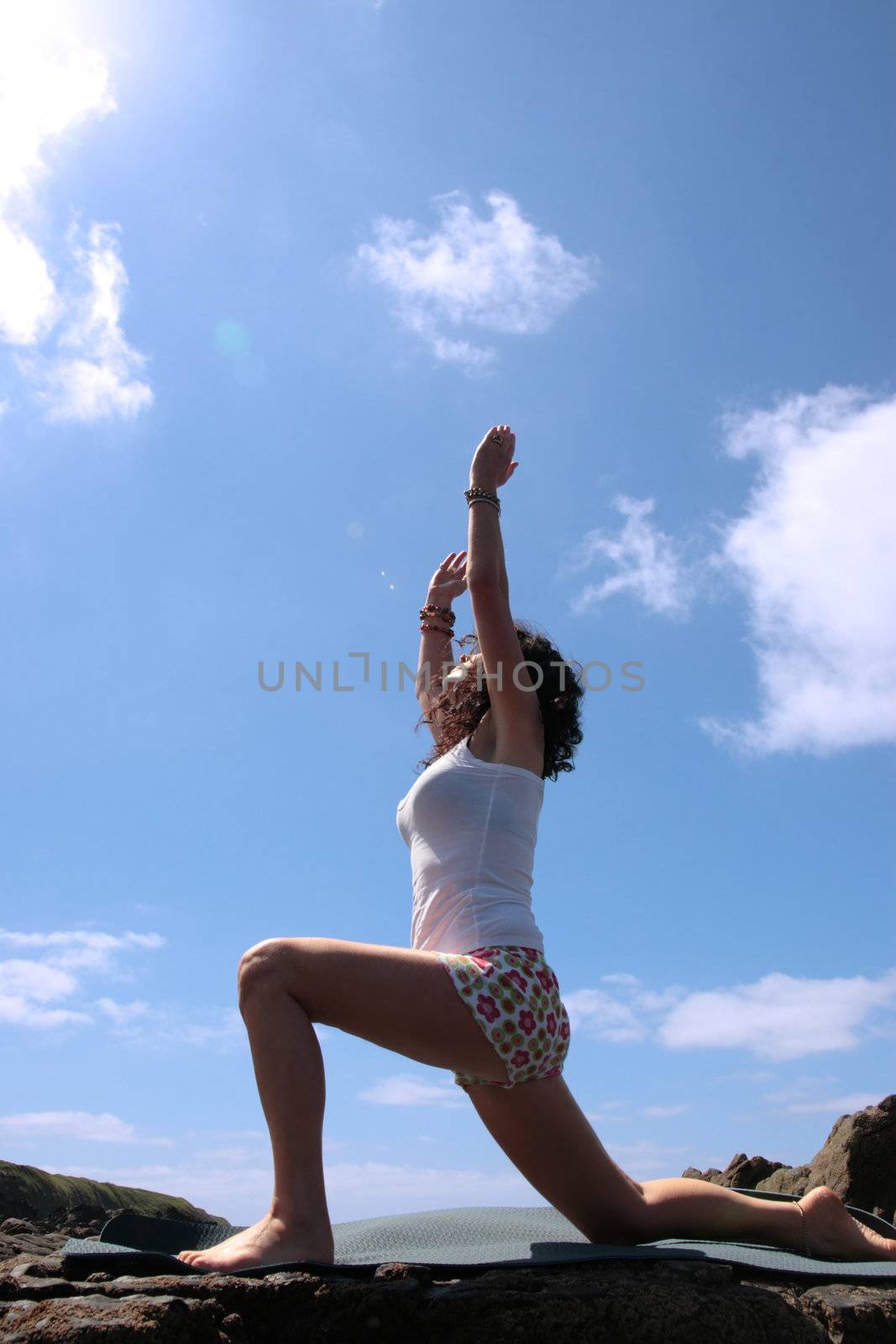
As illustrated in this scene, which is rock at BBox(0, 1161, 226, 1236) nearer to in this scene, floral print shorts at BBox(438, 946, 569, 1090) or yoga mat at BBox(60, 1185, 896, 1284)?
yoga mat at BBox(60, 1185, 896, 1284)

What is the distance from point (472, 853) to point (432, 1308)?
1384 mm

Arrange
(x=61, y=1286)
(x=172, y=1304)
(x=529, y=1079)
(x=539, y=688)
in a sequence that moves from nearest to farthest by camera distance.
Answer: (x=172, y=1304), (x=61, y=1286), (x=529, y=1079), (x=539, y=688)

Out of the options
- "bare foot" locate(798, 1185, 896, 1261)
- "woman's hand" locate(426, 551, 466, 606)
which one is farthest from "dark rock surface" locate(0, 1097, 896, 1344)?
"woman's hand" locate(426, 551, 466, 606)

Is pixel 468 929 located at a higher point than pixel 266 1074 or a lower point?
higher

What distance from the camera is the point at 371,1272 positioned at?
2.99m

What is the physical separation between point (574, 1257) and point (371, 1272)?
0.66 metres

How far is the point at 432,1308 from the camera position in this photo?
286 centimetres

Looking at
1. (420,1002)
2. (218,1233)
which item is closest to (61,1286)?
A: (218,1233)

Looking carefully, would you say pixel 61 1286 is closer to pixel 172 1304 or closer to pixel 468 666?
pixel 172 1304

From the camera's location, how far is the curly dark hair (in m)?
4.29

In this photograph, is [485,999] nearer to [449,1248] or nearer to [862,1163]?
[449,1248]

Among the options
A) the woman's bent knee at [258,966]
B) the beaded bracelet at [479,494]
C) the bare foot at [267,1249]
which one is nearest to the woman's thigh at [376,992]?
the woman's bent knee at [258,966]

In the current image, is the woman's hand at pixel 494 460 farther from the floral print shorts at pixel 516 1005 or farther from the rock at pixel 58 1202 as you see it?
→ the rock at pixel 58 1202

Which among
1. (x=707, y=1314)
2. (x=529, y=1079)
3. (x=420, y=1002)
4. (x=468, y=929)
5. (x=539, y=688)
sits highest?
(x=539, y=688)
